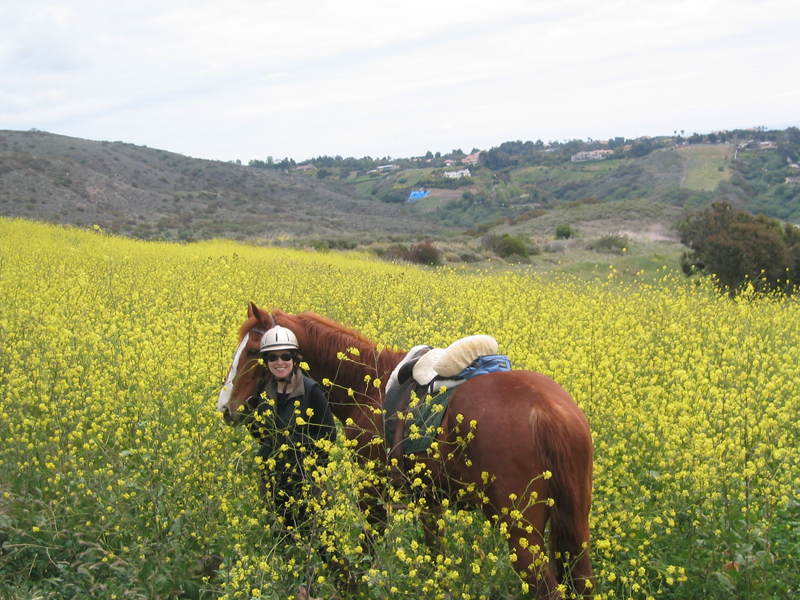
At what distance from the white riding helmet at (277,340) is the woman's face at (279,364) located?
49 mm

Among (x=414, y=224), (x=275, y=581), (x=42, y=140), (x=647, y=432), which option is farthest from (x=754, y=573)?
(x=42, y=140)

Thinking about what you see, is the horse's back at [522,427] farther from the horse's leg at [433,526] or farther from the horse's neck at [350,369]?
the horse's neck at [350,369]

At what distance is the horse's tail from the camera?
2.69 meters

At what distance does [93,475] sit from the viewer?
11.8 feet

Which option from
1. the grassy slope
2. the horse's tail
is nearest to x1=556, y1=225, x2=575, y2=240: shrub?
the horse's tail

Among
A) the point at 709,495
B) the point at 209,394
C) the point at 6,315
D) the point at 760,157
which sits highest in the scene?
the point at 760,157

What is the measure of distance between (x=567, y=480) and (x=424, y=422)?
0.73 metres

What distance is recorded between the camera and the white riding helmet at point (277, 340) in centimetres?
355

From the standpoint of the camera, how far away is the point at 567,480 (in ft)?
8.88

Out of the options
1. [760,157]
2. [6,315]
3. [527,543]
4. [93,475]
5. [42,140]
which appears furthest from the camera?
[760,157]

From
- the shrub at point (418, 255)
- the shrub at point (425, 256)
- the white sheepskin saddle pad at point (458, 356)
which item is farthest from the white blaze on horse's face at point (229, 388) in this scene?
the shrub at point (425, 256)

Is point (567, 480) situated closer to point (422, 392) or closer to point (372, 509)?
point (422, 392)

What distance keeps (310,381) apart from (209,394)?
1.09m

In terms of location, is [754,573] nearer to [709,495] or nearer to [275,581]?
[709,495]
